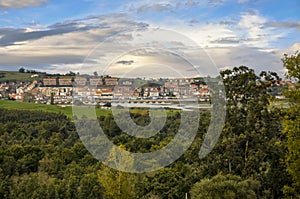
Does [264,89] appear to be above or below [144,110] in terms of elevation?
above

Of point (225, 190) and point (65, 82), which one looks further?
point (65, 82)

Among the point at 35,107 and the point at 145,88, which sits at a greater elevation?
the point at 145,88

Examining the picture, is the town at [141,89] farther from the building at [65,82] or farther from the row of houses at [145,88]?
the building at [65,82]

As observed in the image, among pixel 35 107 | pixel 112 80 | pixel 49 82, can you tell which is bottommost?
pixel 35 107

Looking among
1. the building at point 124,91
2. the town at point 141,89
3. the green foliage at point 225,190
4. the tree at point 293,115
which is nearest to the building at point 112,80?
the town at point 141,89

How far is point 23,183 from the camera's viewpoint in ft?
79.1

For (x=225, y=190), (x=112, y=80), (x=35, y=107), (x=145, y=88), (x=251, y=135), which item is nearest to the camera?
(x=225, y=190)

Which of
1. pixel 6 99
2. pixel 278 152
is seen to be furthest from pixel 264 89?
pixel 6 99

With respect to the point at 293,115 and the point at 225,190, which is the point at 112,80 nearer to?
the point at 225,190

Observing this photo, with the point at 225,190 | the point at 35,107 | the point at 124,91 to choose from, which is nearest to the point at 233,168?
the point at 225,190

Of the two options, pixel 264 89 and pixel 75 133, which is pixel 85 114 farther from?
pixel 264 89

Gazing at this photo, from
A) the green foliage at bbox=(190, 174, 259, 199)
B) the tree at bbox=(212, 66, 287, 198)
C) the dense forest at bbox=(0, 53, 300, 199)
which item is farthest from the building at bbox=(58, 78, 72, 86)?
the green foliage at bbox=(190, 174, 259, 199)

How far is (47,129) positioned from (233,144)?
32403 millimetres

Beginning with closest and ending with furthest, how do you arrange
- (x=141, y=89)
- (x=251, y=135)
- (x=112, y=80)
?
1. (x=251, y=135)
2. (x=112, y=80)
3. (x=141, y=89)
